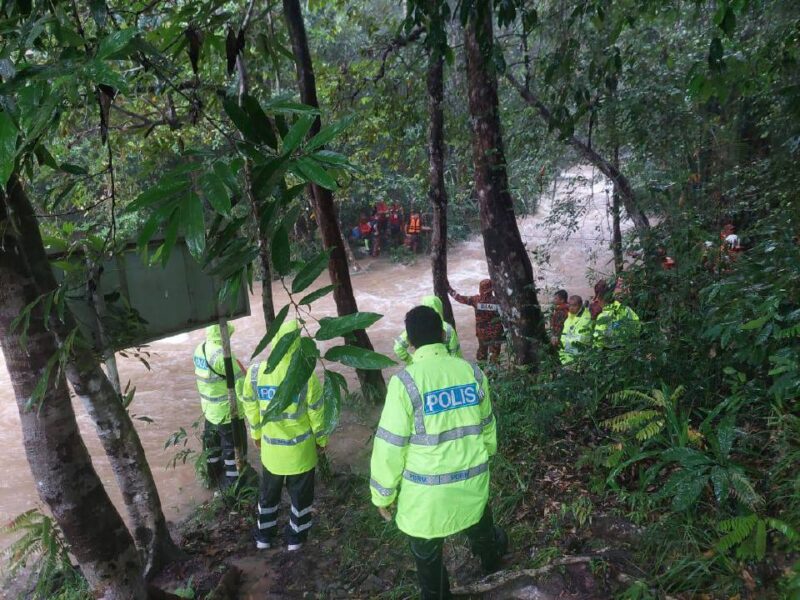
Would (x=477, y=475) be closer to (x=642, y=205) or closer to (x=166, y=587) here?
(x=166, y=587)

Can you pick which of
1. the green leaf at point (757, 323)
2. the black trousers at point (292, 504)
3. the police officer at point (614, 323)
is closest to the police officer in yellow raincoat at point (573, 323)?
the police officer at point (614, 323)

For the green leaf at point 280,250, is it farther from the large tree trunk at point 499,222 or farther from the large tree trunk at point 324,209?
the large tree trunk at point 499,222

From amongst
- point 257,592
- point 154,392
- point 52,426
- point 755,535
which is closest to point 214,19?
point 52,426

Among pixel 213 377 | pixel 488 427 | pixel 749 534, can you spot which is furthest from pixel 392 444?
pixel 213 377

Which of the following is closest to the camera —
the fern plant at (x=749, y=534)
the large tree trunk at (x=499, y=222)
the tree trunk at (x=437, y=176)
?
the fern plant at (x=749, y=534)

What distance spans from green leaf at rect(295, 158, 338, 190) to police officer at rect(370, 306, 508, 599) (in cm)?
166

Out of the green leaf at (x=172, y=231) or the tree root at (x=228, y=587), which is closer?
the green leaf at (x=172, y=231)

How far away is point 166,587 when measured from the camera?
378cm

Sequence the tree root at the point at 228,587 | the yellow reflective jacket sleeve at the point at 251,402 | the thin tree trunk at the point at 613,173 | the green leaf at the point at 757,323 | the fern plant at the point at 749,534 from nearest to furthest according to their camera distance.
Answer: the fern plant at the point at 749,534 → the green leaf at the point at 757,323 → the tree root at the point at 228,587 → the yellow reflective jacket sleeve at the point at 251,402 → the thin tree trunk at the point at 613,173

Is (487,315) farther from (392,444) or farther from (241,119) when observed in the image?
(241,119)

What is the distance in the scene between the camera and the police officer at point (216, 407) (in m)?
5.01

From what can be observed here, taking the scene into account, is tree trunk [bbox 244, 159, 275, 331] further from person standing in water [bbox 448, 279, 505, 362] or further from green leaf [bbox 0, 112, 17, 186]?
person standing in water [bbox 448, 279, 505, 362]

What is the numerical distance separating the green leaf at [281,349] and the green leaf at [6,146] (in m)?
0.57

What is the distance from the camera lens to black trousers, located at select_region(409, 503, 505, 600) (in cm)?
285
